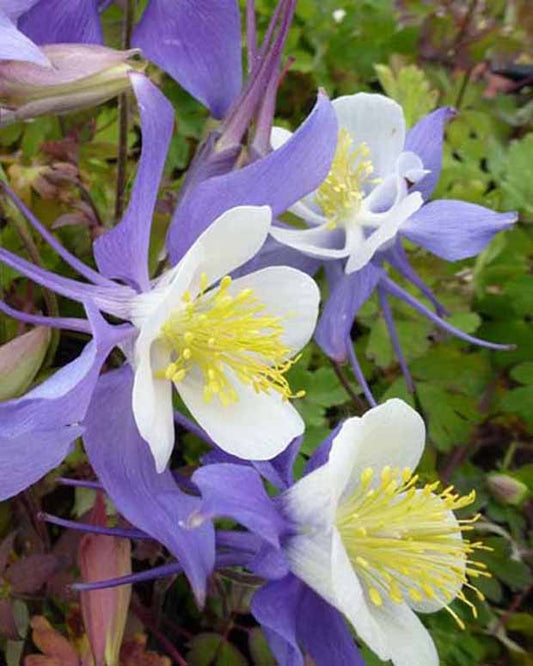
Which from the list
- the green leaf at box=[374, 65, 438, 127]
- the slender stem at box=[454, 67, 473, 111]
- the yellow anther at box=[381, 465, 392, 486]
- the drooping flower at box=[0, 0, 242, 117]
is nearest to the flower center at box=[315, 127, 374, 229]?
the drooping flower at box=[0, 0, 242, 117]

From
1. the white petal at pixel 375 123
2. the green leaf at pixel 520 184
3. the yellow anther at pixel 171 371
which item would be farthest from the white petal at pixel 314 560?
the green leaf at pixel 520 184

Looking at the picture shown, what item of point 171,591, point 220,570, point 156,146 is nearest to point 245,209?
point 156,146

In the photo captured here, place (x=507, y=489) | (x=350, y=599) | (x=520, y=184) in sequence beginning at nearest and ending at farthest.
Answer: (x=350, y=599)
(x=507, y=489)
(x=520, y=184)

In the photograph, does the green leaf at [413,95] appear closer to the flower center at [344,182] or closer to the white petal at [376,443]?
the flower center at [344,182]

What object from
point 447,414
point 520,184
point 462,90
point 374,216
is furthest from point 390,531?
point 462,90

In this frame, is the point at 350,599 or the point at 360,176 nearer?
the point at 350,599

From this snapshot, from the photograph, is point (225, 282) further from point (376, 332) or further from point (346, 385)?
point (376, 332)

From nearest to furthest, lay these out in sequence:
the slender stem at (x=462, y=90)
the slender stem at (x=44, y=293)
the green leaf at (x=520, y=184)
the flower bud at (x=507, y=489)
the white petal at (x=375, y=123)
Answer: the slender stem at (x=44, y=293)
the white petal at (x=375, y=123)
the flower bud at (x=507, y=489)
the green leaf at (x=520, y=184)
the slender stem at (x=462, y=90)
